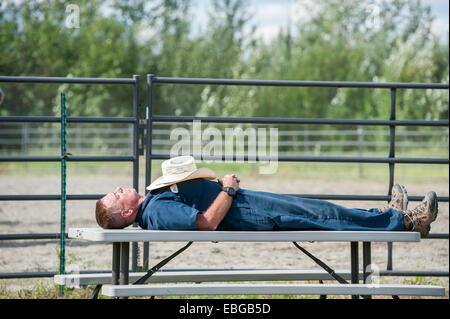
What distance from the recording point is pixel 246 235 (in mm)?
2924

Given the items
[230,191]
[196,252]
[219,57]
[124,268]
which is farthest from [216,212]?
[219,57]

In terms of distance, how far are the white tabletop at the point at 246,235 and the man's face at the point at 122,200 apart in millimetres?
164

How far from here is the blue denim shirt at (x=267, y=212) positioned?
10.1ft

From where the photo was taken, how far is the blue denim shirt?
3.06 metres

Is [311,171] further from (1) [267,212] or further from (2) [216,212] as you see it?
(2) [216,212]

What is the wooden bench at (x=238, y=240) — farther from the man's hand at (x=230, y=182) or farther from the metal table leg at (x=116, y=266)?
the man's hand at (x=230, y=182)

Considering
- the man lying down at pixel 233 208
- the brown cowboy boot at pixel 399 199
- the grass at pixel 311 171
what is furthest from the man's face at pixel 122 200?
the grass at pixel 311 171

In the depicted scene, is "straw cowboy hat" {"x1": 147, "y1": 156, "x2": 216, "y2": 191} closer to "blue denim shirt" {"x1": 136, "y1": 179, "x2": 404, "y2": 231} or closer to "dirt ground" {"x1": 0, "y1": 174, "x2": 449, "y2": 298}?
"blue denim shirt" {"x1": 136, "y1": 179, "x2": 404, "y2": 231}

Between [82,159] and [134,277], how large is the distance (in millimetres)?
1175

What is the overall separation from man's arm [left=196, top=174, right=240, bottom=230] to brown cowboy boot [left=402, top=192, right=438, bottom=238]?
905mm

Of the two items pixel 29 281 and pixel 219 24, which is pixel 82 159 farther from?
pixel 219 24

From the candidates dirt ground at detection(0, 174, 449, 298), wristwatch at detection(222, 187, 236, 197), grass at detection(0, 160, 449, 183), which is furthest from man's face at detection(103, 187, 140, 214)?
grass at detection(0, 160, 449, 183)

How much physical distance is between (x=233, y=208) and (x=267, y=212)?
17 cm

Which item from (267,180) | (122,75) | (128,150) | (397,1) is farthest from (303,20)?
(267,180)
